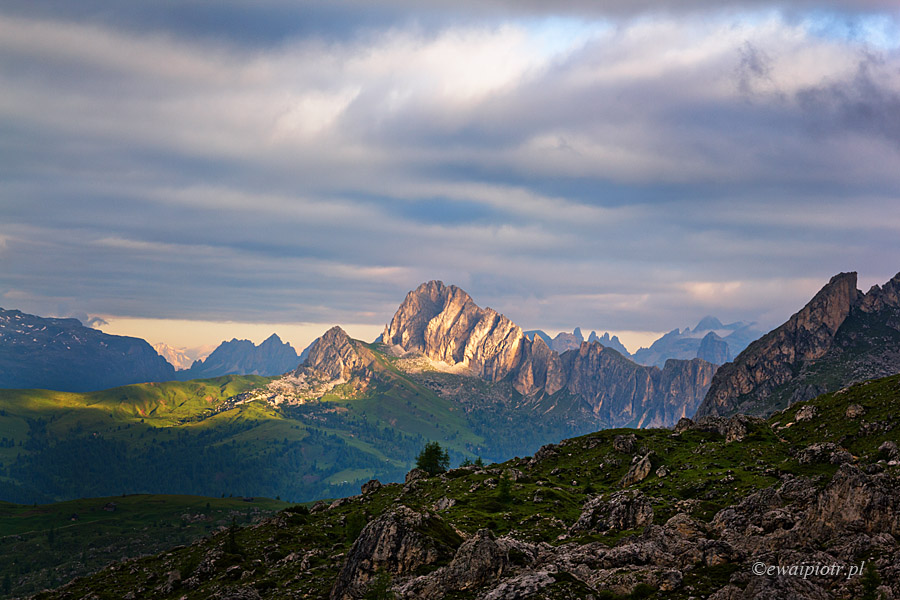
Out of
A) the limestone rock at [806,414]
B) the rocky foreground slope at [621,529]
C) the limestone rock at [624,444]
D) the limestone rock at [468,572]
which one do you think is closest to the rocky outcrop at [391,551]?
the rocky foreground slope at [621,529]

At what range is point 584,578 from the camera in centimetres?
6812

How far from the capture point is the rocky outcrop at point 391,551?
85.5 m

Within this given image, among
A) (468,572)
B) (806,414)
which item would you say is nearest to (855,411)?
(806,414)

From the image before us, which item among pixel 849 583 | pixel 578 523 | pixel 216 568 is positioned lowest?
pixel 216 568

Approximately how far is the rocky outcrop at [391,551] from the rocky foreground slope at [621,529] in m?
0.20

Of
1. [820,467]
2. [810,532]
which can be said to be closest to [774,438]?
[820,467]

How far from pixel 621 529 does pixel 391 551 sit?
132ft

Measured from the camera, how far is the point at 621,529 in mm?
103375

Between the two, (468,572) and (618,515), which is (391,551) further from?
(618,515)

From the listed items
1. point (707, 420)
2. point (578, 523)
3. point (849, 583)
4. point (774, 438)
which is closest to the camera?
point (849, 583)

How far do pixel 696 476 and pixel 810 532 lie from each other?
216ft

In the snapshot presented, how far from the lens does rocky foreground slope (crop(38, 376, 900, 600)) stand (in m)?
61.8

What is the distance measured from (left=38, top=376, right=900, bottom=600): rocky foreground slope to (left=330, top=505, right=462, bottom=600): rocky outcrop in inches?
7.9

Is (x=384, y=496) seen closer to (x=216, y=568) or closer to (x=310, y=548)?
(x=310, y=548)
